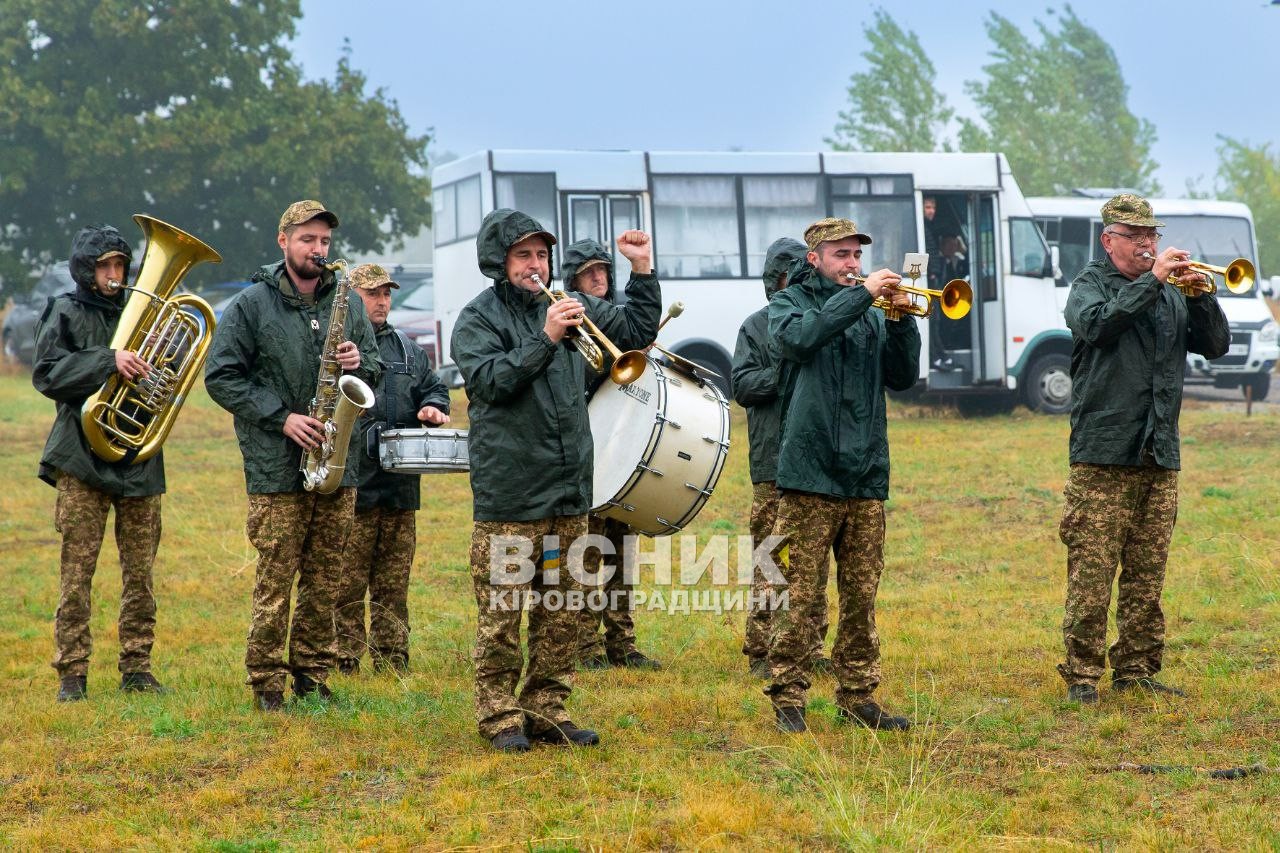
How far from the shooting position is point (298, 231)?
21.4 ft

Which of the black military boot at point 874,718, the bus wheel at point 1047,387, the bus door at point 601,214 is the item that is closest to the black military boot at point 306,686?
the black military boot at point 874,718

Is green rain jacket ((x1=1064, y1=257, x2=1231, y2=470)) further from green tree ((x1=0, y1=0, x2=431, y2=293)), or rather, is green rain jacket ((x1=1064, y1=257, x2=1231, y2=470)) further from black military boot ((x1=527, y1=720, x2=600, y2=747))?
green tree ((x1=0, y1=0, x2=431, y2=293))

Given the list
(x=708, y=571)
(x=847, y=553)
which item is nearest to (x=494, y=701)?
(x=847, y=553)

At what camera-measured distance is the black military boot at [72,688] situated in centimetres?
723

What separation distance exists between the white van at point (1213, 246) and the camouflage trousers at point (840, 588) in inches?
595

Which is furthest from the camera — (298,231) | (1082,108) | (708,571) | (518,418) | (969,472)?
(1082,108)

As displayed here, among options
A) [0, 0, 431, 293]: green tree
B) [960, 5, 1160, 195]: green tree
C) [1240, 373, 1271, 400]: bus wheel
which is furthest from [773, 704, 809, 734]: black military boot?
[960, 5, 1160, 195]: green tree

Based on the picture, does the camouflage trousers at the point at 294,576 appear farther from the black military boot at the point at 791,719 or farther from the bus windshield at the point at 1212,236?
the bus windshield at the point at 1212,236

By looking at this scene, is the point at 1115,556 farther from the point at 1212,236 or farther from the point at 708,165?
the point at 1212,236

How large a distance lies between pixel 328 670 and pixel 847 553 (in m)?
2.49

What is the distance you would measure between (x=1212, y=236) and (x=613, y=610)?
16.3 m

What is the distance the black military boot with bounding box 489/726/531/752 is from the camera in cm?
587

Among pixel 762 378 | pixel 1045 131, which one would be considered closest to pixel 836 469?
pixel 762 378

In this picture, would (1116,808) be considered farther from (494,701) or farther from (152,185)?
(152,185)
